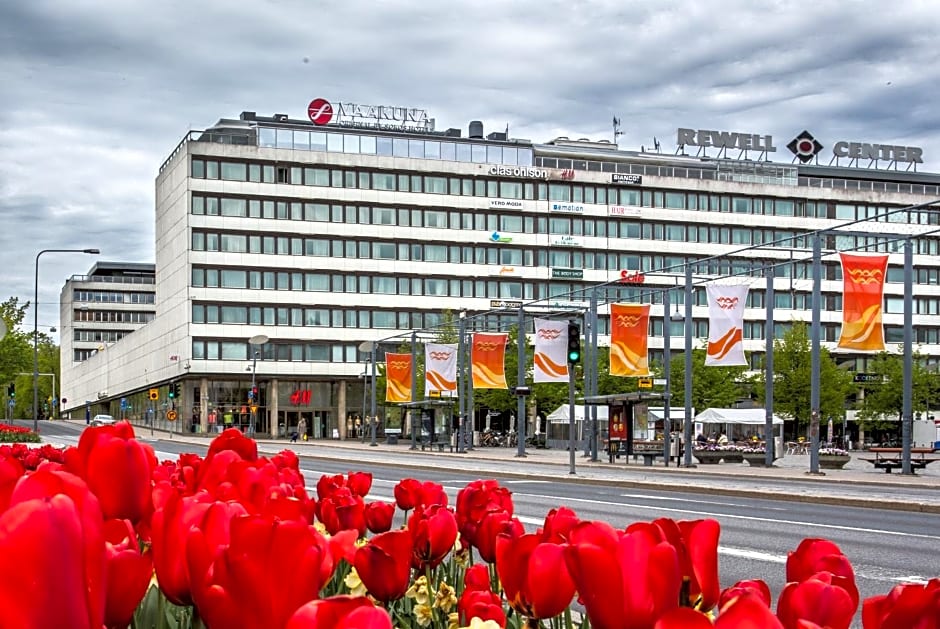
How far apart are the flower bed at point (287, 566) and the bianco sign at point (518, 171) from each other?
319ft

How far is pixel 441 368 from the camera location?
190 feet

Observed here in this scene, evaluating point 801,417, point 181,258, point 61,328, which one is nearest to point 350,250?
point 181,258

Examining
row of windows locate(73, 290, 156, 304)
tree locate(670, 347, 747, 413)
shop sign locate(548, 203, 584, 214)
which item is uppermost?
shop sign locate(548, 203, 584, 214)

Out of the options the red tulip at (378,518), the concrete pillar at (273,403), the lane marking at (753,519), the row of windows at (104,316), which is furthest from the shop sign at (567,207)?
the red tulip at (378,518)

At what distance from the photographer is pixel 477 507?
3.61m

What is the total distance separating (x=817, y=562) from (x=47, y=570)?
4.39 feet

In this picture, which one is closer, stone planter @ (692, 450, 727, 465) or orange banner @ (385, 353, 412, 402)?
stone planter @ (692, 450, 727, 465)

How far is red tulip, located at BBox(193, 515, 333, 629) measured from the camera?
1320mm

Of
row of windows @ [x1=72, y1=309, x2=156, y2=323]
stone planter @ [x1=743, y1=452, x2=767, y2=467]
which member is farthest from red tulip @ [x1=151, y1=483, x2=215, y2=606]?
row of windows @ [x1=72, y1=309, x2=156, y2=323]

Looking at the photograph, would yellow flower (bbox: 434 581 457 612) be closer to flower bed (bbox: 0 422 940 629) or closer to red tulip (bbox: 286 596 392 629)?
flower bed (bbox: 0 422 940 629)

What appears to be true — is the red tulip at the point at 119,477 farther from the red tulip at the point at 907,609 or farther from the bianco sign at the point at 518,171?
the bianco sign at the point at 518,171

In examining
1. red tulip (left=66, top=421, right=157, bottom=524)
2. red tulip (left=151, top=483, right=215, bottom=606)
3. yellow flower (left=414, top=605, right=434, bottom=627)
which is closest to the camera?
red tulip (left=151, top=483, right=215, bottom=606)

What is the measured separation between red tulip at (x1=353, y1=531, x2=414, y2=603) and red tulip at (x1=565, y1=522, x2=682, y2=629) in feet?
3.19

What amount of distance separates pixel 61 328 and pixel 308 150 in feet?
309
